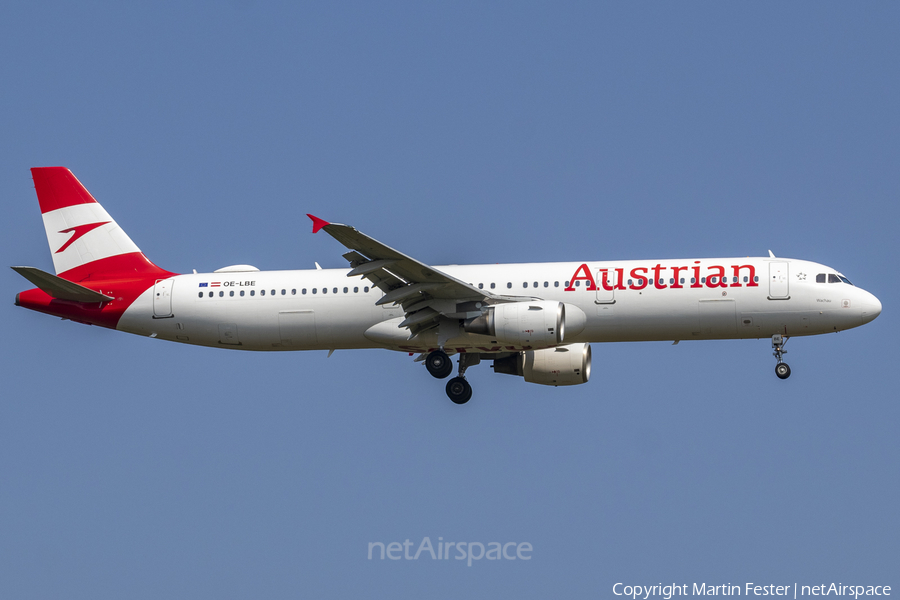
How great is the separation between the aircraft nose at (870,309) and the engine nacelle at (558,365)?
9627 mm

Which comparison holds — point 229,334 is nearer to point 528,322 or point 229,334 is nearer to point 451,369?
point 451,369

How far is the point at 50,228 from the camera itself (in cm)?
4241

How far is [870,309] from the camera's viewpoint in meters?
A: 36.3

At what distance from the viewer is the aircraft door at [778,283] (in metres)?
36.2

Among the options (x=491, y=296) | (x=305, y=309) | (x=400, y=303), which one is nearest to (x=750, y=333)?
(x=491, y=296)

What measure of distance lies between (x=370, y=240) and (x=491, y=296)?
524cm

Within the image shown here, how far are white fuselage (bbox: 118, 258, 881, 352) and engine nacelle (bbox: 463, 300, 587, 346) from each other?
73cm

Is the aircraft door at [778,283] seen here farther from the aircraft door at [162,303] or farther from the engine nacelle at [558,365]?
the aircraft door at [162,303]

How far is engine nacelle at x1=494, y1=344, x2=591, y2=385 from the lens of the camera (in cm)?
4003

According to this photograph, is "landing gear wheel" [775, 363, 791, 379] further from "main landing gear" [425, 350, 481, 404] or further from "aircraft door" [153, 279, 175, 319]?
"aircraft door" [153, 279, 175, 319]

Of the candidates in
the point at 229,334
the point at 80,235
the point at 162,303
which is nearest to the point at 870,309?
the point at 229,334

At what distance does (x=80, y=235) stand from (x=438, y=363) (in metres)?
14.8

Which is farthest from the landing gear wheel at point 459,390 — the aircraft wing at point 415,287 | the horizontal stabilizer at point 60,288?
the horizontal stabilizer at point 60,288

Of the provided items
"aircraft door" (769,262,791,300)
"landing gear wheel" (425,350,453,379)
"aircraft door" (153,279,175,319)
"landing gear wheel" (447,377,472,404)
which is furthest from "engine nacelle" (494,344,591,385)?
"aircraft door" (153,279,175,319)
